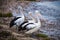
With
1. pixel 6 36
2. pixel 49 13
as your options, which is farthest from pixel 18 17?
pixel 49 13

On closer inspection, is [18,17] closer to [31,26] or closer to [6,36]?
[31,26]

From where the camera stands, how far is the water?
7.93ft

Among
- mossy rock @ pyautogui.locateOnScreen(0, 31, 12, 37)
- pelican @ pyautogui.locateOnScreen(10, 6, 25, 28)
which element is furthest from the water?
mossy rock @ pyautogui.locateOnScreen(0, 31, 12, 37)

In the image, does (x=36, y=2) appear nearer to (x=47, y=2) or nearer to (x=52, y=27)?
(x=47, y=2)

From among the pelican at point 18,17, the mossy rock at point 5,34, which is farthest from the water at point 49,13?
the mossy rock at point 5,34

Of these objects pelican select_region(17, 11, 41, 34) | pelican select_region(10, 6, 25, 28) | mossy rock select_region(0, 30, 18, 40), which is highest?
pelican select_region(10, 6, 25, 28)

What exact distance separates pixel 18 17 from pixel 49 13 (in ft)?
1.75

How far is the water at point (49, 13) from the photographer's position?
2.42 metres

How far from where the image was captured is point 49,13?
8.10 ft

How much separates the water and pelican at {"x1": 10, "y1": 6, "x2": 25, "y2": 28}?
86 millimetres

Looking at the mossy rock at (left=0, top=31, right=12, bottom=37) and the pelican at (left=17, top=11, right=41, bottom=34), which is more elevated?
the pelican at (left=17, top=11, right=41, bottom=34)

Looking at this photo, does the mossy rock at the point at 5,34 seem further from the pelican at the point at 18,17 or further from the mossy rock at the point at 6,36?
the pelican at the point at 18,17

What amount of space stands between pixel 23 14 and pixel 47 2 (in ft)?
1.52

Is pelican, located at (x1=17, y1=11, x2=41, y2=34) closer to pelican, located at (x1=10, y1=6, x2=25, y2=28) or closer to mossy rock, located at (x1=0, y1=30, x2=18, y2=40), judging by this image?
pelican, located at (x1=10, y1=6, x2=25, y2=28)
